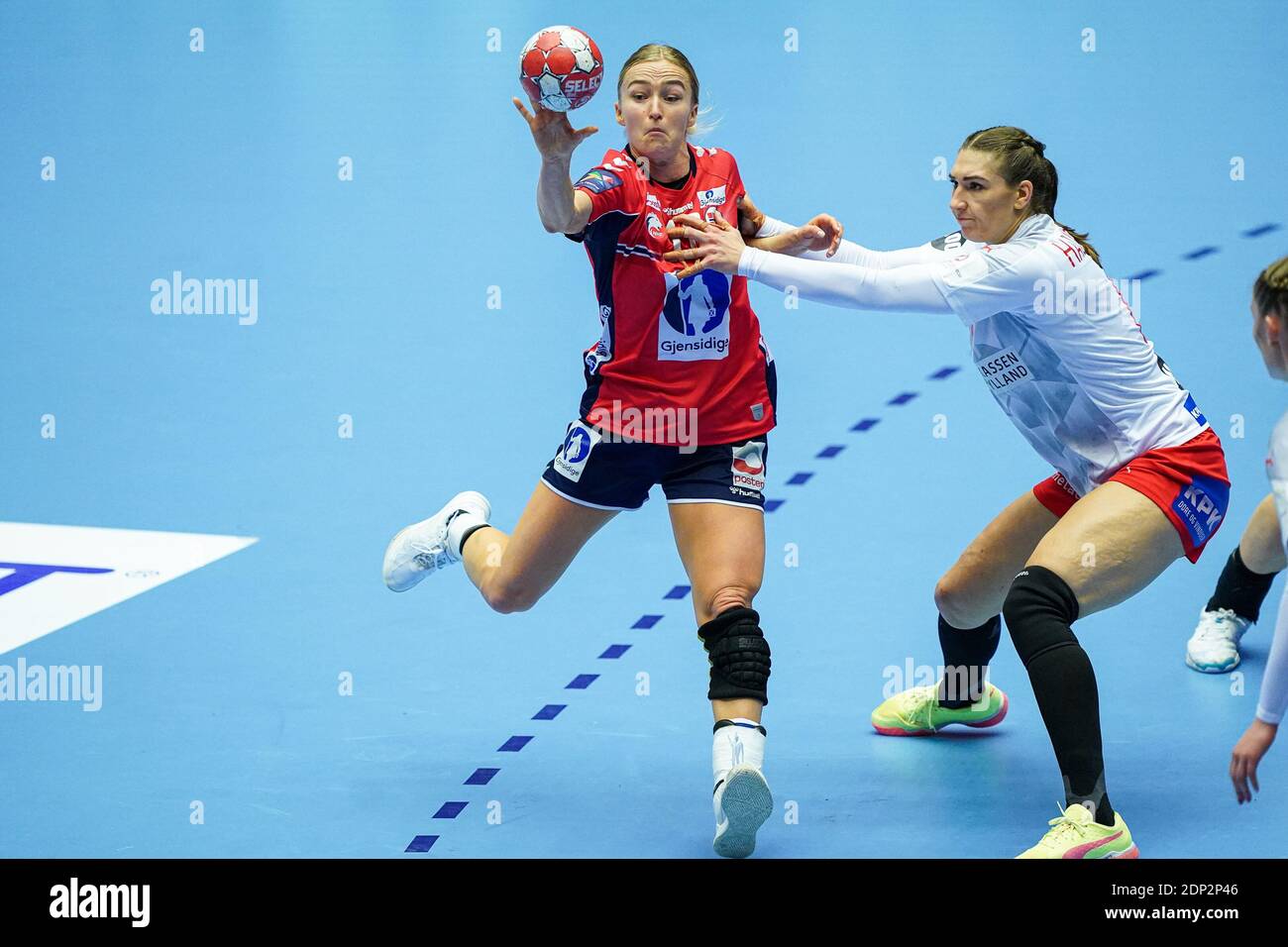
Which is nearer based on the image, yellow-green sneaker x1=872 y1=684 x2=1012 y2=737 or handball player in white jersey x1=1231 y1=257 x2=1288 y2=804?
handball player in white jersey x1=1231 y1=257 x2=1288 y2=804

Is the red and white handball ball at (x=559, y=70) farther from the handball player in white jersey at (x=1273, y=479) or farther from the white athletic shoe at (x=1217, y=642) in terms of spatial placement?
the white athletic shoe at (x=1217, y=642)

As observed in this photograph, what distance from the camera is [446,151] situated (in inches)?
432

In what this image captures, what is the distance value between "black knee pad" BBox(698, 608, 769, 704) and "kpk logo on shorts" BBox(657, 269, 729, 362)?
0.76 metres

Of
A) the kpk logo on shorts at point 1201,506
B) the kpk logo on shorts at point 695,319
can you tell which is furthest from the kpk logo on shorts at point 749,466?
the kpk logo on shorts at point 1201,506

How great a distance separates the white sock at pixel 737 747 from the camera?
4.21m

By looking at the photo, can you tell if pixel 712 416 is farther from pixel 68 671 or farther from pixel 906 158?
pixel 906 158

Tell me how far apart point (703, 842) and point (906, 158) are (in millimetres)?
6942

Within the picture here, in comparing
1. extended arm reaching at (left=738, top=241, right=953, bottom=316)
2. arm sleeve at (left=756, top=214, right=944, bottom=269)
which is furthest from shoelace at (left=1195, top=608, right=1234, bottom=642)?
extended arm reaching at (left=738, top=241, right=953, bottom=316)

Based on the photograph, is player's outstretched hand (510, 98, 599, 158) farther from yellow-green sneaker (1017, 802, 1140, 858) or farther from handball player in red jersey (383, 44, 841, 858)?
yellow-green sneaker (1017, 802, 1140, 858)

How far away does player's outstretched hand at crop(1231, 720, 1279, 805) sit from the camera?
3439 millimetres

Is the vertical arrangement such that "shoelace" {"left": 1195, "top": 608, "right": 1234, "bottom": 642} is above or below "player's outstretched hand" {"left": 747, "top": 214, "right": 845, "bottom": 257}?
below

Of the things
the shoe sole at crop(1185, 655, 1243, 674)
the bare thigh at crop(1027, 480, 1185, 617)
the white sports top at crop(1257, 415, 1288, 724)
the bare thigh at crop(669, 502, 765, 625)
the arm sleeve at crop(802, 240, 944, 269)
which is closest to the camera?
the white sports top at crop(1257, 415, 1288, 724)

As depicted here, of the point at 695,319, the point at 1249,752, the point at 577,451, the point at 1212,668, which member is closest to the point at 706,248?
the point at 695,319

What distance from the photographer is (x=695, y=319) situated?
461 cm
